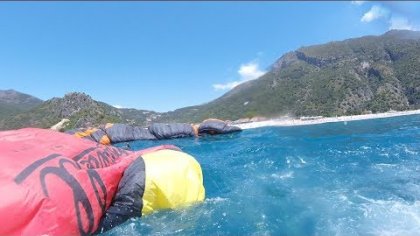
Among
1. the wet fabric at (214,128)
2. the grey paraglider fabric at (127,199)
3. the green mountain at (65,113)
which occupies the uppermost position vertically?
the green mountain at (65,113)

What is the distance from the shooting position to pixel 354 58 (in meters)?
152

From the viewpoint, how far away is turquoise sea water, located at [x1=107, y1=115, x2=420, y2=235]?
555 centimetres

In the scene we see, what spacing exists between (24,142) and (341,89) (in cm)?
12517

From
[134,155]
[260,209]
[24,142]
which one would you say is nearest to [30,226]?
[24,142]

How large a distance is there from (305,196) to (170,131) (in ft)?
44.6

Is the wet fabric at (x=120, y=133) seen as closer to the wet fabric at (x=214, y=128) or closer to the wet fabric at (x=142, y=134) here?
the wet fabric at (x=142, y=134)

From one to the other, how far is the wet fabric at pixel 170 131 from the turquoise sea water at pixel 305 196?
752 centimetres

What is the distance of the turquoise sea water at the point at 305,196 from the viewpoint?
18.2 feet

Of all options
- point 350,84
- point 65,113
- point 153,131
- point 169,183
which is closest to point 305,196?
point 169,183

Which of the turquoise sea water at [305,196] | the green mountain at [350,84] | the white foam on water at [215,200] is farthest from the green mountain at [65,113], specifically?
the white foam on water at [215,200]

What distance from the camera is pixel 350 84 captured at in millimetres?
125500

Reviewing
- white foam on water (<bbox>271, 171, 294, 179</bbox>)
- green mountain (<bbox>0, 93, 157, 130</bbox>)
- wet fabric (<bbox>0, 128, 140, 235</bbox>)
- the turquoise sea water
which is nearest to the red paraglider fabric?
wet fabric (<bbox>0, 128, 140, 235</bbox>)

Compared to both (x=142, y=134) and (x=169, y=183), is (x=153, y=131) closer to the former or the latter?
(x=142, y=134)

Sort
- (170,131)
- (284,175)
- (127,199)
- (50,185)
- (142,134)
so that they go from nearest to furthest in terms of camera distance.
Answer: (50,185)
(127,199)
(284,175)
(142,134)
(170,131)
